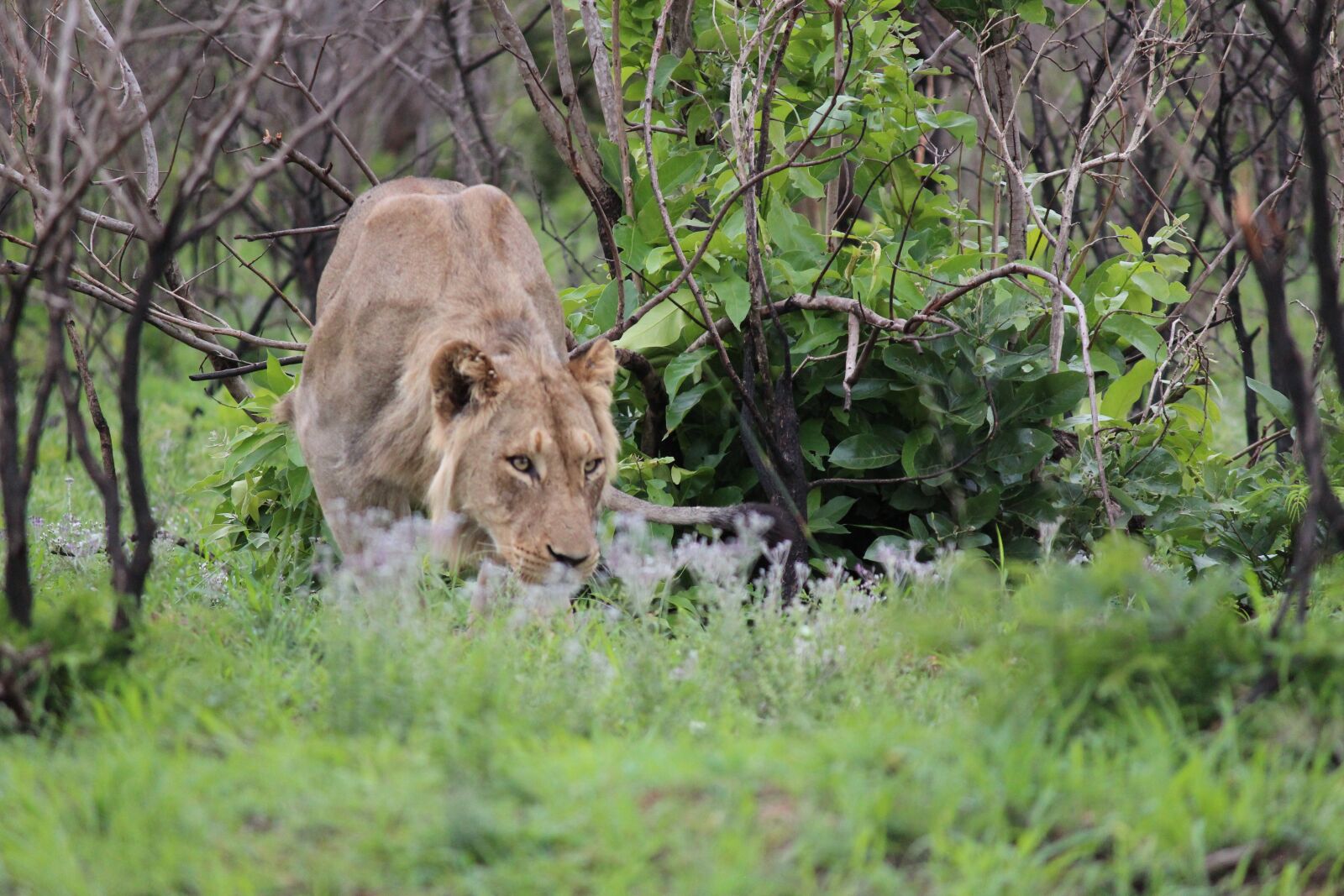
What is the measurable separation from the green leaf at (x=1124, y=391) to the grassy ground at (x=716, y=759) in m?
1.83

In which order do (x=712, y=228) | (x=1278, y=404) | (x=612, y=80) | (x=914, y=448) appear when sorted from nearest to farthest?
(x=712, y=228) < (x=1278, y=404) < (x=914, y=448) < (x=612, y=80)

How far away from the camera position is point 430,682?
3.07 m

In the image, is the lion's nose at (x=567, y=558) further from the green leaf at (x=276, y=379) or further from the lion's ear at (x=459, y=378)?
the green leaf at (x=276, y=379)

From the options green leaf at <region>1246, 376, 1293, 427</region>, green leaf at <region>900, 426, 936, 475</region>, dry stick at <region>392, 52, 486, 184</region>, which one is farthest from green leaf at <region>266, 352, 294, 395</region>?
green leaf at <region>1246, 376, 1293, 427</region>

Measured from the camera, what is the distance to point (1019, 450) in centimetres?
495

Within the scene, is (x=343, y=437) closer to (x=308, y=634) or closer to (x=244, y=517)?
(x=308, y=634)

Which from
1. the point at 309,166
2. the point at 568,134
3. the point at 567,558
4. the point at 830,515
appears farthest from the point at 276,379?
the point at 830,515

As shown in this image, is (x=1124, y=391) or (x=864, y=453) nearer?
(x=864, y=453)

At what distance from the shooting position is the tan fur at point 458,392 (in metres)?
4.05

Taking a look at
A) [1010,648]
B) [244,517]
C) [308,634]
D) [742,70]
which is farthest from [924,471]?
[244,517]

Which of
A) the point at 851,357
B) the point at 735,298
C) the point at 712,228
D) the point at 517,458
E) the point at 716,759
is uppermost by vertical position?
the point at 712,228

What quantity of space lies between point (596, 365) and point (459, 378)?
1.53 feet

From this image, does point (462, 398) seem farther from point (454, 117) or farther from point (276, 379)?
point (454, 117)

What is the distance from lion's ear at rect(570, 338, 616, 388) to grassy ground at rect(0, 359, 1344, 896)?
937 mm
